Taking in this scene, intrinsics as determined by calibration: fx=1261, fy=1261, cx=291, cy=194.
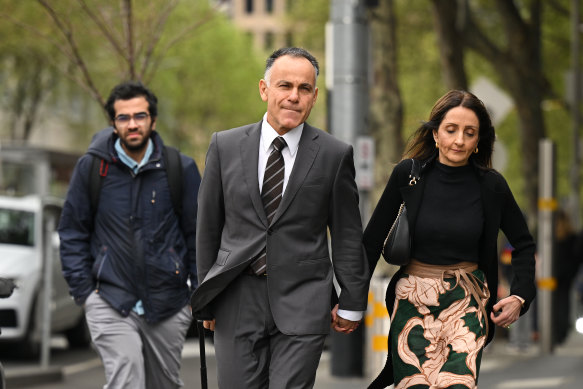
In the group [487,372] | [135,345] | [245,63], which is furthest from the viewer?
[245,63]

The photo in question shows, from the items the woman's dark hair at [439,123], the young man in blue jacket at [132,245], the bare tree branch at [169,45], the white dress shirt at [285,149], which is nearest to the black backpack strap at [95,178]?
the young man in blue jacket at [132,245]

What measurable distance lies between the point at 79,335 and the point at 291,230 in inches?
416

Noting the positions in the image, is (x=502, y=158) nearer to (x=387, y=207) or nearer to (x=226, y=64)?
(x=387, y=207)

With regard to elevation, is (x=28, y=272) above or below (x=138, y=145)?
below

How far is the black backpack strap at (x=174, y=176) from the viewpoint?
627 centimetres

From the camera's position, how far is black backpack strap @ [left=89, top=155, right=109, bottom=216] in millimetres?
6191

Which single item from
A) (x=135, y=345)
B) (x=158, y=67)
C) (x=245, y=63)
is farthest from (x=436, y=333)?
(x=245, y=63)

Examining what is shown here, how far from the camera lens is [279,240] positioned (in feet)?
16.3

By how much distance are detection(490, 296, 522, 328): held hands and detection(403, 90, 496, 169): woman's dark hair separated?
1.92 ft

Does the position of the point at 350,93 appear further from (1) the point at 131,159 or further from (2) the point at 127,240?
(2) the point at 127,240

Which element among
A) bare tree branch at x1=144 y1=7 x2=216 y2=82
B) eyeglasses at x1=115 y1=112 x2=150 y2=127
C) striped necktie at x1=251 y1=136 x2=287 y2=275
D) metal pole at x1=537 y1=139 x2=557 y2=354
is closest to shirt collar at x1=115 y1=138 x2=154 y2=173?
eyeglasses at x1=115 y1=112 x2=150 y2=127

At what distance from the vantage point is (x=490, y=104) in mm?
14008

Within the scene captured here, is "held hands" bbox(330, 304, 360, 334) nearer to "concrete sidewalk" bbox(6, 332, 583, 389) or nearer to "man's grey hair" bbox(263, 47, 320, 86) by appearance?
"man's grey hair" bbox(263, 47, 320, 86)

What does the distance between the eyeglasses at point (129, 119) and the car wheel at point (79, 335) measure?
8.90 metres
